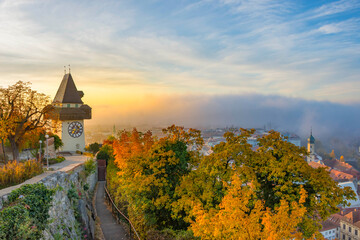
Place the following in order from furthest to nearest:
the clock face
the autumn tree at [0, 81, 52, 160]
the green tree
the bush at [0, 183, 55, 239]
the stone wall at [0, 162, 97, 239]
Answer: the green tree < the clock face < the autumn tree at [0, 81, 52, 160] < the stone wall at [0, 162, 97, 239] < the bush at [0, 183, 55, 239]

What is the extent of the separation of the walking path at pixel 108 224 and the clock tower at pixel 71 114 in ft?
59.6

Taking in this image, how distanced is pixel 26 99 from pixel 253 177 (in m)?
16.0

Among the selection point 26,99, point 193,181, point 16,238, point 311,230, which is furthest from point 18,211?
point 26,99

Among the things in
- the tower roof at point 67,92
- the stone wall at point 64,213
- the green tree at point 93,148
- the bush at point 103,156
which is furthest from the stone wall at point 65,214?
the green tree at point 93,148

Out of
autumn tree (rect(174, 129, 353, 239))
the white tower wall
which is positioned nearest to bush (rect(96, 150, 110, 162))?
the white tower wall

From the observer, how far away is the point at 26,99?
1858 cm

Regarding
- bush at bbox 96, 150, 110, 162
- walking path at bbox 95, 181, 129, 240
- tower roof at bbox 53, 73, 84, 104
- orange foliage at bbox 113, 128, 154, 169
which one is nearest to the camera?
walking path at bbox 95, 181, 129, 240

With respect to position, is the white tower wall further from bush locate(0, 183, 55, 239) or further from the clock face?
bush locate(0, 183, 55, 239)

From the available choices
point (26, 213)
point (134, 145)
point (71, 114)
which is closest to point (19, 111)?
point (134, 145)

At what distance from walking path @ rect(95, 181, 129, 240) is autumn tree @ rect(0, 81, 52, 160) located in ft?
22.0

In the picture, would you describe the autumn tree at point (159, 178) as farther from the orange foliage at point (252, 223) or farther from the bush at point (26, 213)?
the bush at point (26, 213)

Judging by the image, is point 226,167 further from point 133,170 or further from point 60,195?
point 60,195

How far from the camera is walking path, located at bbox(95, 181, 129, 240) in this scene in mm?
14123

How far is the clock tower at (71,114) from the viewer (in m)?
36.6
